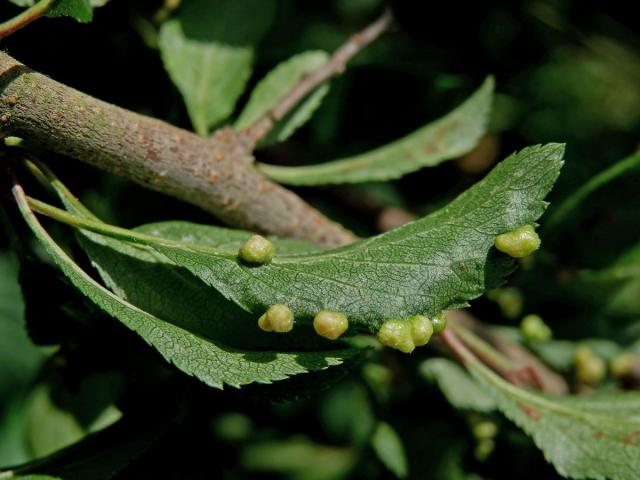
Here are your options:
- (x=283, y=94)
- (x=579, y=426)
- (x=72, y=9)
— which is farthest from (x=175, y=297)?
(x=579, y=426)

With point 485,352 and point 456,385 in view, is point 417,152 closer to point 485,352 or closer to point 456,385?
point 485,352

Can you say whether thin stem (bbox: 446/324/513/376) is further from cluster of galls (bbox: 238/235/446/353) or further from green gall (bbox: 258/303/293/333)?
green gall (bbox: 258/303/293/333)

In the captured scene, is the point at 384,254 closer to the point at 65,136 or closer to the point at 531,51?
the point at 65,136

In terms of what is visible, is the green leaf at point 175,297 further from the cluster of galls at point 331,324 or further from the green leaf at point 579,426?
the green leaf at point 579,426

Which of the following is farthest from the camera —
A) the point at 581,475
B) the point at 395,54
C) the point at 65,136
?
the point at 395,54

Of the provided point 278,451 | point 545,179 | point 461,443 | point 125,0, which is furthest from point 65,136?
point 278,451

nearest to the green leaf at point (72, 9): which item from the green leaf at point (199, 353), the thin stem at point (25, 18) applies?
the thin stem at point (25, 18)
